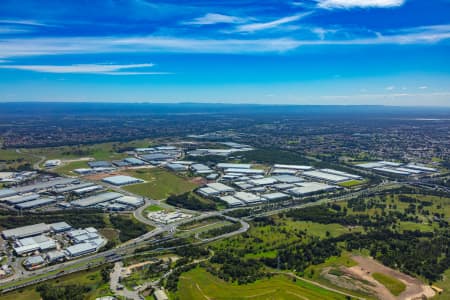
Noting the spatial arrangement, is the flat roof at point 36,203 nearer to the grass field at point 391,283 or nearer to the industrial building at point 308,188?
the industrial building at point 308,188

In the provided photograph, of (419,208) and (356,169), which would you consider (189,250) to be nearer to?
(419,208)

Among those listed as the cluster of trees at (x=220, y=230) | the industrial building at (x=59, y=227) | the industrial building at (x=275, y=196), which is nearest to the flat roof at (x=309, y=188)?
the industrial building at (x=275, y=196)

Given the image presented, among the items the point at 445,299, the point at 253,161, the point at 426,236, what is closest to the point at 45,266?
the point at 445,299

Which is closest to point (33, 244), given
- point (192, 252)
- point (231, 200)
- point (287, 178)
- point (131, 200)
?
point (192, 252)

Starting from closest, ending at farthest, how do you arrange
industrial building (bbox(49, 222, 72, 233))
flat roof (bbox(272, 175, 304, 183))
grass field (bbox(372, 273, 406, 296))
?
grass field (bbox(372, 273, 406, 296)) < industrial building (bbox(49, 222, 72, 233)) < flat roof (bbox(272, 175, 304, 183))

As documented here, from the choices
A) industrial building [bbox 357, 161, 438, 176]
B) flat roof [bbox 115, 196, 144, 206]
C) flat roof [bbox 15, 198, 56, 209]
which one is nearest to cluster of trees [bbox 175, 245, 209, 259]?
flat roof [bbox 115, 196, 144, 206]

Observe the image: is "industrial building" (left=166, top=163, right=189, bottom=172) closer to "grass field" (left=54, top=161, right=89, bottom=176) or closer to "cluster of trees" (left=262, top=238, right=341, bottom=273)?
"grass field" (left=54, top=161, right=89, bottom=176)
